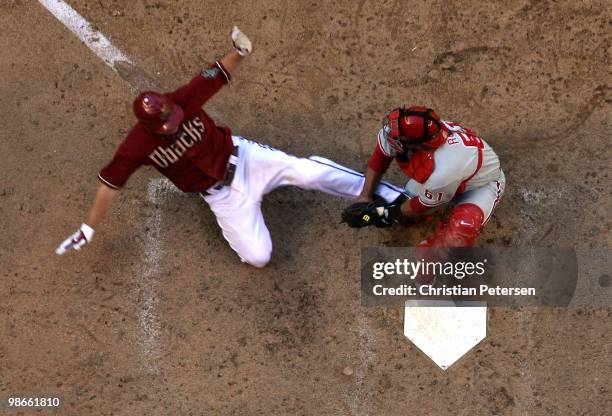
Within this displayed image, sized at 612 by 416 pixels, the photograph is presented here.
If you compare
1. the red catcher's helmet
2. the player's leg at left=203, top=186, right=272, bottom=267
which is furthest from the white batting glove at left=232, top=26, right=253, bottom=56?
the player's leg at left=203, top=186, right=272, bottom=267

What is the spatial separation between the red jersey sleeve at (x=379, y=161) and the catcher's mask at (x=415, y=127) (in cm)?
47

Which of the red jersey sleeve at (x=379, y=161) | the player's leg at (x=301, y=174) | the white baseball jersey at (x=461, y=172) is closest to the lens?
the white baseball jersey at (x=461, y=172)

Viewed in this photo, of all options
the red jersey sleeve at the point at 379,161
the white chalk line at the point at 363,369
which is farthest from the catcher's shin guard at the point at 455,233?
the white chalk line at the point at 363,369

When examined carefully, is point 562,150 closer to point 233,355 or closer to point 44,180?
point 233,355

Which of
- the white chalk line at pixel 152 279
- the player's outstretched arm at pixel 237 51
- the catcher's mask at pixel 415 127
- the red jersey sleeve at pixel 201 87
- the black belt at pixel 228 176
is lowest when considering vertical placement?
the white chalk line at pixel 152 279

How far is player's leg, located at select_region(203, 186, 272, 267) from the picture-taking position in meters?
5.10

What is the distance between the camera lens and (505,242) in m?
5.40

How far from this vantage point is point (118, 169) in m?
4.57

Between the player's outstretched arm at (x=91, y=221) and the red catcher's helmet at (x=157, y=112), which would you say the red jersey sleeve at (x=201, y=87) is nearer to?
the red catcher's helmet at (x=157, y=112)

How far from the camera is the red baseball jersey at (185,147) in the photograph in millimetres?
4555

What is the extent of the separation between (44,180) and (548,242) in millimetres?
4139

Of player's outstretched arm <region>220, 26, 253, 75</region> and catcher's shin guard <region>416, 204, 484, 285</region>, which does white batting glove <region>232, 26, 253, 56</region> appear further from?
catcher's shin guard <region>416, 204, 484, 285</region>

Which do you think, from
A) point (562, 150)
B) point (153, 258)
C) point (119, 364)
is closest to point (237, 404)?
point (119, 364)

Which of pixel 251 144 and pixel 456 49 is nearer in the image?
pixel 251 144
